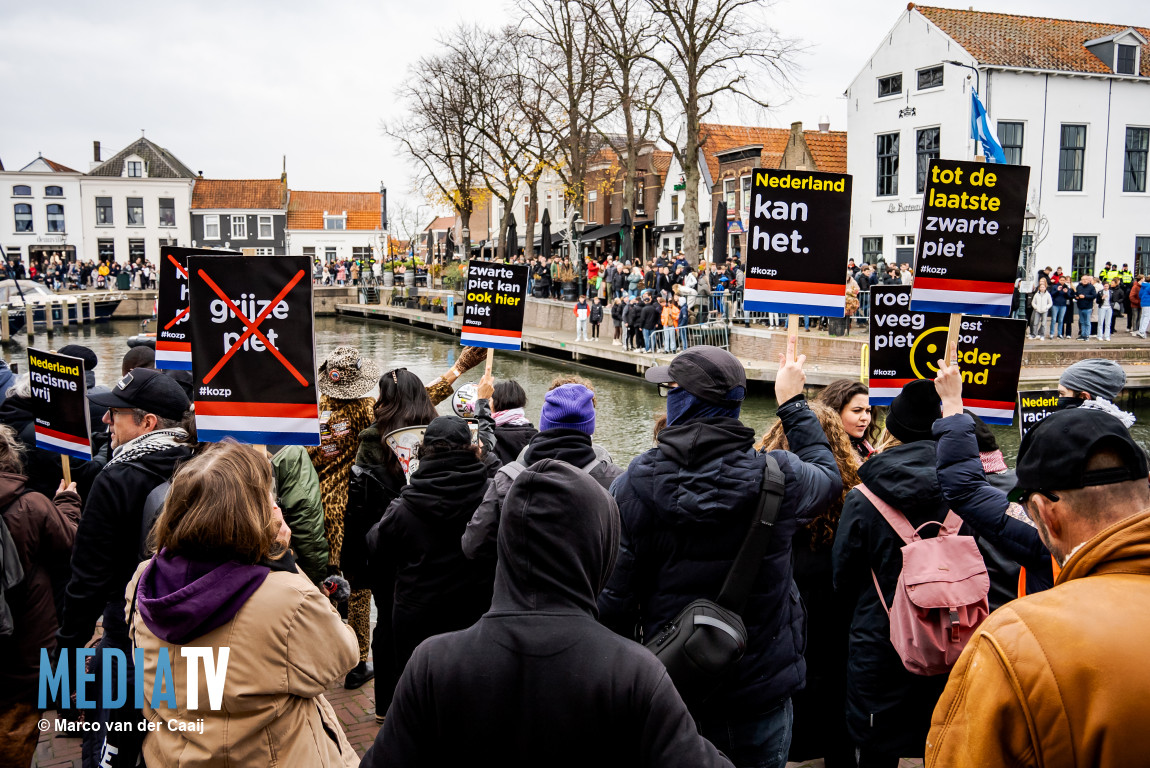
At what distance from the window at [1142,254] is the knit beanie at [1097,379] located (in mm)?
28459

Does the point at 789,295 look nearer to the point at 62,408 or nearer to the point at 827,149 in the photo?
the point at 62,408

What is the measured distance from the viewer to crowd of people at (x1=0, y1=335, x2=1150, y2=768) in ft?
5.43

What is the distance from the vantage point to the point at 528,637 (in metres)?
1.68

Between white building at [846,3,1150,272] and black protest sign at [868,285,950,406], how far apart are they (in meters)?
24.0

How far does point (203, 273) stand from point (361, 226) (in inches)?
2837

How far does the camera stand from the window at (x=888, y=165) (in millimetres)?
29156

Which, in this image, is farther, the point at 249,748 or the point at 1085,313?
the point at 1085,313

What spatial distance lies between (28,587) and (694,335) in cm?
1935

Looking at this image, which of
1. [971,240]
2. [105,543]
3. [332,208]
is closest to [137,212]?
[332,208]

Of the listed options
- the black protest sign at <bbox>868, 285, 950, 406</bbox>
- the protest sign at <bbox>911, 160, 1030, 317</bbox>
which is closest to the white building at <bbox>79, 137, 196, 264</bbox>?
the black protest sign at <bbox>868, 285, 950, 406</bbox>

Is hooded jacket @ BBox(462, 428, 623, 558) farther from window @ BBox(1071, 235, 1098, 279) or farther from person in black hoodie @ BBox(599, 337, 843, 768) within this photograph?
window @ BBox(1071, 235, 1098, 279)

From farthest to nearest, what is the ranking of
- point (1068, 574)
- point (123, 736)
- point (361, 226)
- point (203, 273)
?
point (361, 226) → point (203, 273) → point (123, 736) → point (1068, 574)

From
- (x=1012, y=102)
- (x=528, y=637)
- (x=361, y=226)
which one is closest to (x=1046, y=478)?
(x=528, y=637)

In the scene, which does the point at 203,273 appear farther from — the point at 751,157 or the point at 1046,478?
the point at 751,157
